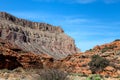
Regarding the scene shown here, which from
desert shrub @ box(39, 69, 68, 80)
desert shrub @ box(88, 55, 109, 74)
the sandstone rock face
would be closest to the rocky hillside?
desert shrub @ box(88, 55, 109, 74)

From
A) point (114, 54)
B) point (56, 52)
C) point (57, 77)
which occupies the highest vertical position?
point (56, 52)

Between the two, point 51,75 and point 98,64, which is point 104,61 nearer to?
point 98,64

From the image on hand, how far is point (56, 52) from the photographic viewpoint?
161000mm

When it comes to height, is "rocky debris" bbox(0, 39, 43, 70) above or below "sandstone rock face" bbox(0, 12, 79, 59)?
below

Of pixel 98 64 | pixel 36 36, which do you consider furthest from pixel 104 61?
pixel 36 36

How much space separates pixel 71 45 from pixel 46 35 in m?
16.2

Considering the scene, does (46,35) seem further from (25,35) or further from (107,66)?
(107,66)

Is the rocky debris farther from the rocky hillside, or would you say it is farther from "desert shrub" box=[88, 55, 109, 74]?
"desert shrub" box=[88, 55, 109, 74]

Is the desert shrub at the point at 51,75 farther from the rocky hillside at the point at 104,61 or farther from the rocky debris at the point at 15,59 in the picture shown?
the rocky debris at the point at 15,59

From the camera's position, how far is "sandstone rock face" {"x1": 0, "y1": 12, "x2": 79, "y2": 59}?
140375 mm

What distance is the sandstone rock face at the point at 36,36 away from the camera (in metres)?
140

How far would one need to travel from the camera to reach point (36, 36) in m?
166

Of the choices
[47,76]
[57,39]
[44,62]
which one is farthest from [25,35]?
[47,76]

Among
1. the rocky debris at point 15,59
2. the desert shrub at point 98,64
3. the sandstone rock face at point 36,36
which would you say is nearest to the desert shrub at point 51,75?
the desert shrub at point 98,64
